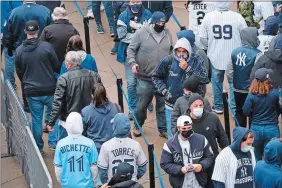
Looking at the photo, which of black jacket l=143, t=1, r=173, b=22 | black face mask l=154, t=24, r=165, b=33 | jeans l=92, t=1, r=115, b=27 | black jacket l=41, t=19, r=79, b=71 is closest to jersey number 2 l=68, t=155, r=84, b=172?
black face mask l=154, t=24, r=165, b=33

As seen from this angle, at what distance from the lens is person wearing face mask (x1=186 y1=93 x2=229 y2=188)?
10.7m

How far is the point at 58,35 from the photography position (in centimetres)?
1320

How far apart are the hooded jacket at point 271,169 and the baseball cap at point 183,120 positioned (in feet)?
3.09

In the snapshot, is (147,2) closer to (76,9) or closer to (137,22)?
(137,22)

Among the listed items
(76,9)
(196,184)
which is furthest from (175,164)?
(76,9)

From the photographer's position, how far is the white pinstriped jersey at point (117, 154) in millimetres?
10312

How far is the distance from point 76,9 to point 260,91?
700 centimetres

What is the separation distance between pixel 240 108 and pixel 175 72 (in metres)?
1.41

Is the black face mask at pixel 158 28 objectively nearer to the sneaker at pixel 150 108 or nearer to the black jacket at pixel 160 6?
the sneaker at pixel 150 108

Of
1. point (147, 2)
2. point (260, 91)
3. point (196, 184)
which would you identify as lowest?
point (196, 184)

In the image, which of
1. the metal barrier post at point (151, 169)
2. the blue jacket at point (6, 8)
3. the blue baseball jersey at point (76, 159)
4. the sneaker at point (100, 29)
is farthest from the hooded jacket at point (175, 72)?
the sneaker at point (100, 29)

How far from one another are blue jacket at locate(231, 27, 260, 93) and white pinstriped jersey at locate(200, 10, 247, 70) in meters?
0.62

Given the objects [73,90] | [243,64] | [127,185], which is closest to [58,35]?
[73,90]

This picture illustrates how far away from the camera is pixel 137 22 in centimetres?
1368
